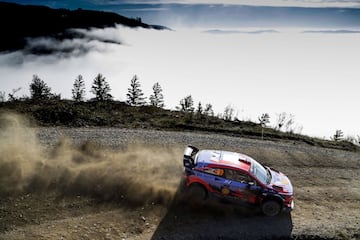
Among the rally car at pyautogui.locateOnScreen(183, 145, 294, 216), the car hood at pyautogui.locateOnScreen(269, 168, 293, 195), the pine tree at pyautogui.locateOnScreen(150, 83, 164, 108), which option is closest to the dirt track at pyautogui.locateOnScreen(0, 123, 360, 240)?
the rally car at pyautogui.locateOnScreen(183, 145, 294, 216)

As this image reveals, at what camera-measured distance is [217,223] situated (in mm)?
12117

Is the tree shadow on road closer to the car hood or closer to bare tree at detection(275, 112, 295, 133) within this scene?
the car hood

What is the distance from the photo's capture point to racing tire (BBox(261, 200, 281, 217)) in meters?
12.4

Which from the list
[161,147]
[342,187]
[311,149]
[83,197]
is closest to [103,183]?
[83,197]

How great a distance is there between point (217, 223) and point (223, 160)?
7.45ft

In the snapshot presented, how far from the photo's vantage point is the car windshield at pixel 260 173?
495 inches

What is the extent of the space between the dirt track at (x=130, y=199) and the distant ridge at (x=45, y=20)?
113907 millimetres

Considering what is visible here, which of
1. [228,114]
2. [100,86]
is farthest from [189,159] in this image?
[100,86]

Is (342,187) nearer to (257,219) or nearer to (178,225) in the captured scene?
(257,219)

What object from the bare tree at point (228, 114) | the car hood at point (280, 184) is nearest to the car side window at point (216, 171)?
the car hood at point (280, 184)

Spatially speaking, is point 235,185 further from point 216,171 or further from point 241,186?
point 216,171

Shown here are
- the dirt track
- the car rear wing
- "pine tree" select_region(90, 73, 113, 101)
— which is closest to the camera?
the dirt track

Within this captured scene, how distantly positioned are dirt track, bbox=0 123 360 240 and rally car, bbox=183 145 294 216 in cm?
56

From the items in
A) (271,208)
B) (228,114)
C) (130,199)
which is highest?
(228,114)
